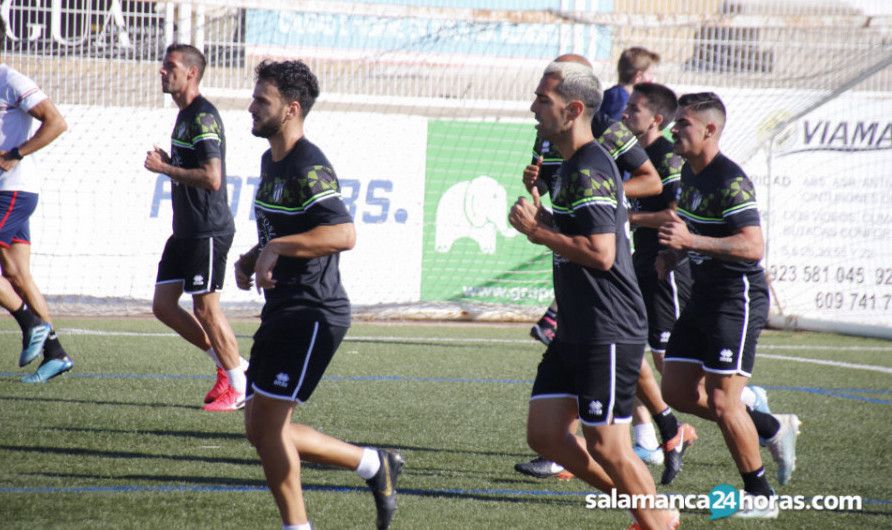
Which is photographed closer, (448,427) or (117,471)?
(117,471)

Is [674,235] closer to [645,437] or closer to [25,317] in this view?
[645,437]

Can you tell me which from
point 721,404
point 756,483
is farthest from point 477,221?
point 756,483

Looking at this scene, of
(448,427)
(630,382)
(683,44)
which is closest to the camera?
(630,382)

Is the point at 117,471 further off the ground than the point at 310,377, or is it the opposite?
the point at 310,377

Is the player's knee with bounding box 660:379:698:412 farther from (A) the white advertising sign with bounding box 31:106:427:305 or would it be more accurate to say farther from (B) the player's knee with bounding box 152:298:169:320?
(A) the white advertising sign with bounding box 31:106:427:305

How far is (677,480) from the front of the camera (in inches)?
257

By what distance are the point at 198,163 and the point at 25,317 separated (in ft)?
6.59

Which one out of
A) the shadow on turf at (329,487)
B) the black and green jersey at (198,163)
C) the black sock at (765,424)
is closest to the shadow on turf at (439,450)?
the shadow on turf at (329,487)

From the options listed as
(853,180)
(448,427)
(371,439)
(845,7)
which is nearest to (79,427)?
(371,439)

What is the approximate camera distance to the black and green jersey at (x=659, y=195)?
23.5ft

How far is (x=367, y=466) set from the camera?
5148mm

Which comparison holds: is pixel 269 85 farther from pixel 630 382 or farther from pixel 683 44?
pixel 683 44

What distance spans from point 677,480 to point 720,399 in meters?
0.96

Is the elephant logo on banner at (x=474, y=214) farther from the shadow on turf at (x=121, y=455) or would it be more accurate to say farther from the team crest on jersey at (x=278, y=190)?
the team crest on jersey at (x=278, y=190)
